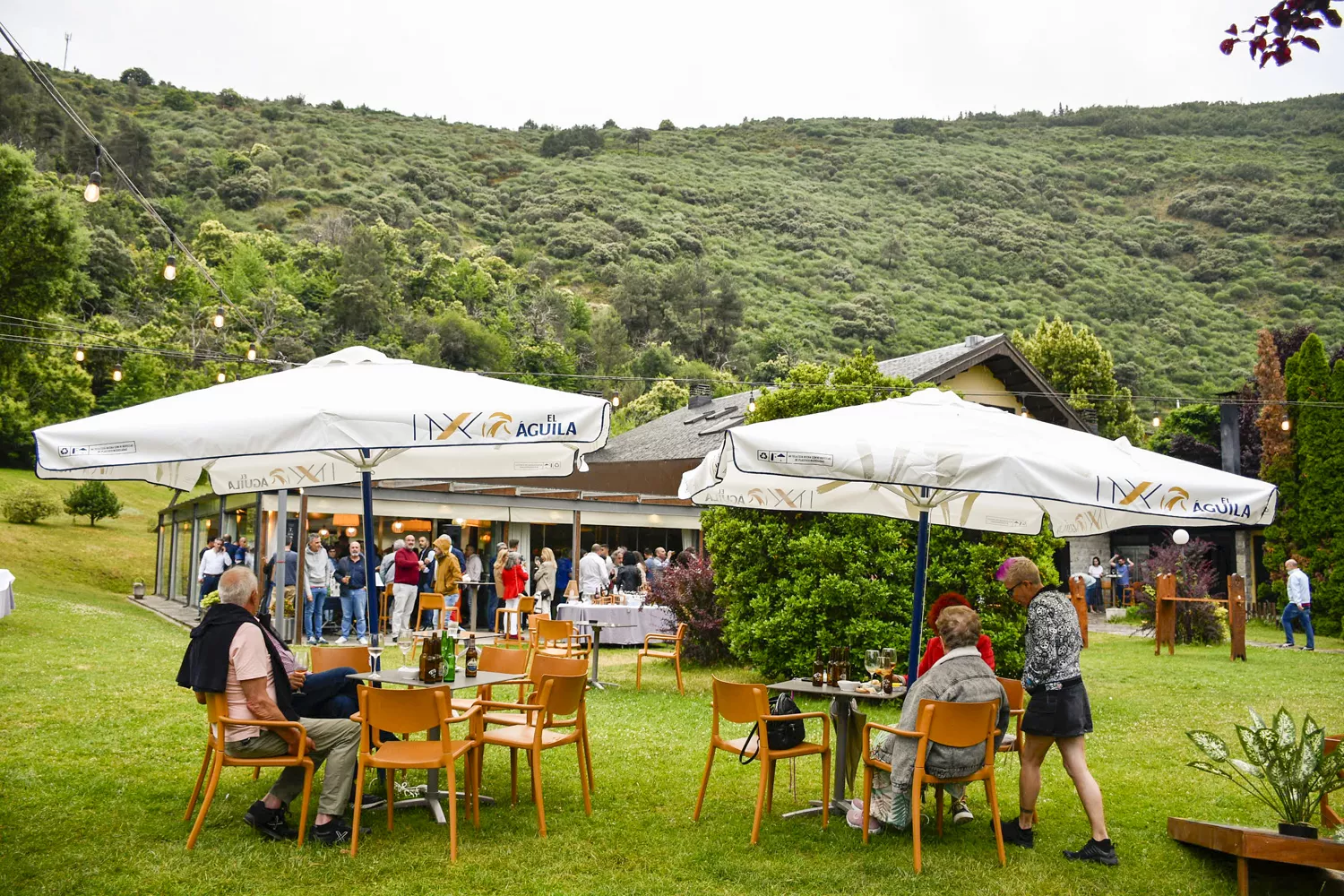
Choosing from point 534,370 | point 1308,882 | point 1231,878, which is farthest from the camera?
point 534,370

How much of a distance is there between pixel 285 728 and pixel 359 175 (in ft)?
270

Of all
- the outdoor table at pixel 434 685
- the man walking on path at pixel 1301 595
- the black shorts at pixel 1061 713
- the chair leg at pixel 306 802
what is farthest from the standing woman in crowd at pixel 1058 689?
the man walking on path at pixel 1301 595

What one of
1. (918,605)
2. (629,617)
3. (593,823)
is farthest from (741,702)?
(629,617)

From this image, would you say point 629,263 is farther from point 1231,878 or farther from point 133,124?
point 1231,878

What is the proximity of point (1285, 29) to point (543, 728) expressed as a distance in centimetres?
474

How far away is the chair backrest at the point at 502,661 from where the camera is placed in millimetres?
6848

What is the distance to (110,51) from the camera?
3740 inches

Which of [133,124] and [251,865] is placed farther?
[133,124]

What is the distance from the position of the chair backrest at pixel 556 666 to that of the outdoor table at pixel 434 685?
0.31 metres

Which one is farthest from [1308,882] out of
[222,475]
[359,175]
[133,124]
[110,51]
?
[110,51]

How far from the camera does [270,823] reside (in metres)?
5.49

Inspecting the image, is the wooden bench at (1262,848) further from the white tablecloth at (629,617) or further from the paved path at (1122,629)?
the paved path at (1122,629)

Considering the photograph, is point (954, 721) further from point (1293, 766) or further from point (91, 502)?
point (91, 502)

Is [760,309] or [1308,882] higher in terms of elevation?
[760,309]
